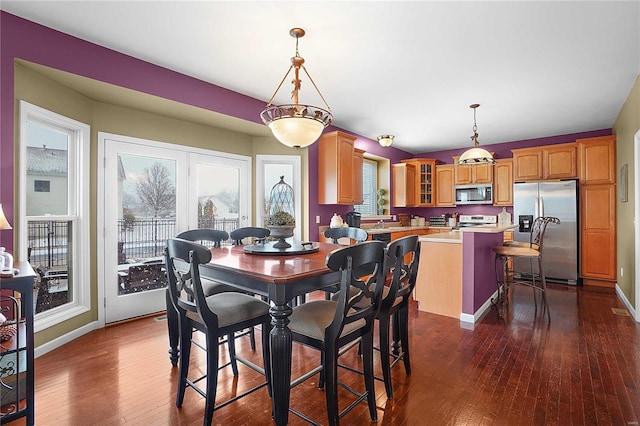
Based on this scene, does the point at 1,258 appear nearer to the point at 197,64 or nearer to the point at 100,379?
the point at 100,379

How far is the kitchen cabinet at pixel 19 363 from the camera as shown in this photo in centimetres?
169

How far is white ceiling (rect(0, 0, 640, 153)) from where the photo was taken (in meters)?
2.22

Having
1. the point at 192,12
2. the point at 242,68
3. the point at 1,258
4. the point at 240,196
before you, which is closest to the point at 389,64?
the point at 242,68

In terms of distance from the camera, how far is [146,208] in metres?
3.62

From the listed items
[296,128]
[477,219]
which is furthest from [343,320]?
[477,219]

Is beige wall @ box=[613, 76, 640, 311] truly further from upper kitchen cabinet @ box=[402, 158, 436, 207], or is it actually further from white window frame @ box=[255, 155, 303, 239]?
white window frame @ box=[255, 155, 303, 239]

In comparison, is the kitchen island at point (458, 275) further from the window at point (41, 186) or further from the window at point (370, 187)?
the window at point (41, 186)

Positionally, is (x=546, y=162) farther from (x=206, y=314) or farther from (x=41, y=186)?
(x=41, y=186)

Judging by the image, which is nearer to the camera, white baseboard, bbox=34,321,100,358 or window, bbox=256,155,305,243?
white baseboard, bbox=34,321,100,358

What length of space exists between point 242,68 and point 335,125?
2231mm

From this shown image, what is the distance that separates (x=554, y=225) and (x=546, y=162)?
1118 millimetres

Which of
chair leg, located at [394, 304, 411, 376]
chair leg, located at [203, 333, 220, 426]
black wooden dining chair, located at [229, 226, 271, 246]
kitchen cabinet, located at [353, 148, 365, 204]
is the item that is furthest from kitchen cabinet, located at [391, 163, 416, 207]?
chair leg, located at [203, 333, 220, 426]

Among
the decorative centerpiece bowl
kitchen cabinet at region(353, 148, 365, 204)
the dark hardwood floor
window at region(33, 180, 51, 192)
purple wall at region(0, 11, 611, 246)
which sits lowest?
the dark hardwood floor

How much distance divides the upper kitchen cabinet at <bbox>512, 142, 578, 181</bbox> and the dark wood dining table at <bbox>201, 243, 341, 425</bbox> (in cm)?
528
